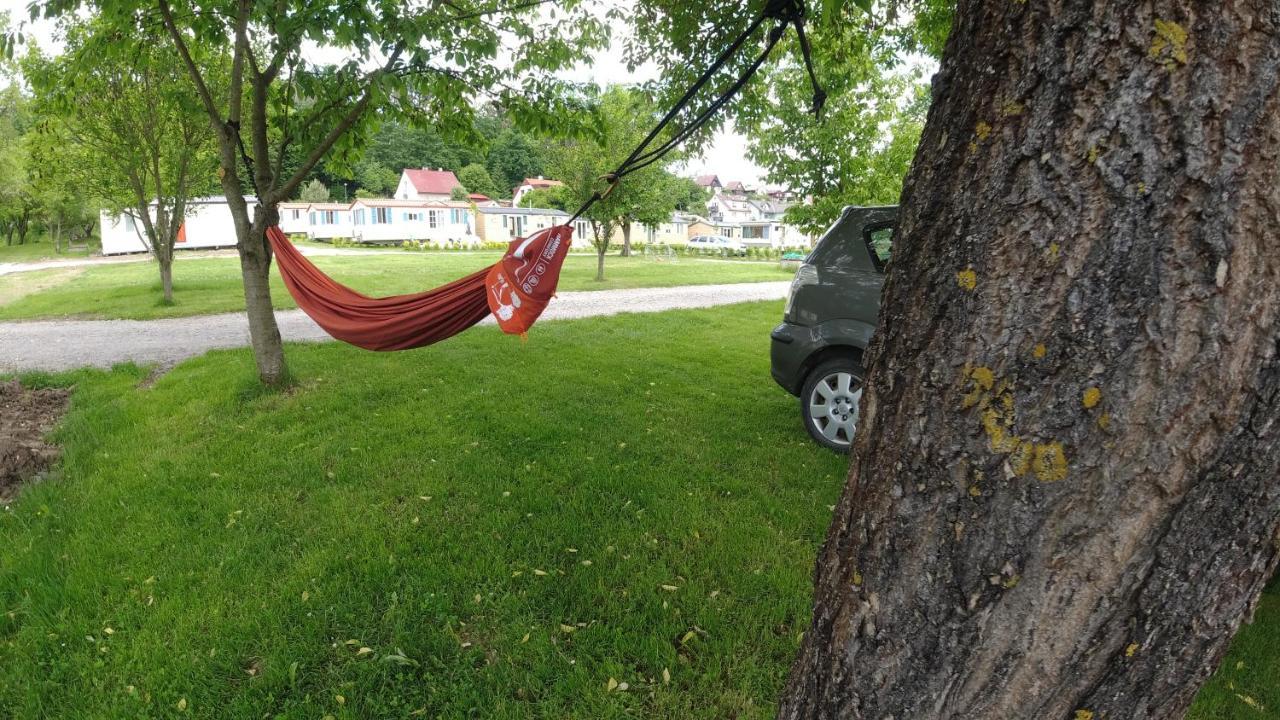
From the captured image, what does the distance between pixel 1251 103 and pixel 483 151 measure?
6.43m

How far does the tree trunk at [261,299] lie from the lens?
5.39 m

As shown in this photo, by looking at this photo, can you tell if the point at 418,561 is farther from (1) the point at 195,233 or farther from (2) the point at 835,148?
(1) the point at 195,233

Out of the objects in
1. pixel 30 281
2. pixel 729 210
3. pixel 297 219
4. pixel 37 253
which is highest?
pixel 729 210

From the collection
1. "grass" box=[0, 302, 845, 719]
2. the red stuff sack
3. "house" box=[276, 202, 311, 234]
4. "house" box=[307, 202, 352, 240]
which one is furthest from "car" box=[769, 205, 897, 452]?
"house" box=[276, 202, 311, 234]

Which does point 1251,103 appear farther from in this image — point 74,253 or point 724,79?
point 74,253

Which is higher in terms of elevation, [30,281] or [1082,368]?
[1082,368]

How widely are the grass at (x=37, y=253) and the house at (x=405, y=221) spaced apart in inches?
572

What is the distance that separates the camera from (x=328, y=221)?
48.0 m

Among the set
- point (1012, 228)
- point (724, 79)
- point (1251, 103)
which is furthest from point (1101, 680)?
point (724, 79)

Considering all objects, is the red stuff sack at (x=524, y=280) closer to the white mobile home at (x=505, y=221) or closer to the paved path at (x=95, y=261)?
the paved path at (x=95, y=261)

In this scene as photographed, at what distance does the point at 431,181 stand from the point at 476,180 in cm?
616

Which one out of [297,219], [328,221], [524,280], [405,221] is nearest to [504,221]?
[405,221]

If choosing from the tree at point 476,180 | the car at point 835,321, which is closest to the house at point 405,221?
the tree at point 476,180

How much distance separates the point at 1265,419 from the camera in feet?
3.24
